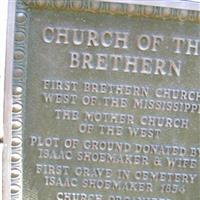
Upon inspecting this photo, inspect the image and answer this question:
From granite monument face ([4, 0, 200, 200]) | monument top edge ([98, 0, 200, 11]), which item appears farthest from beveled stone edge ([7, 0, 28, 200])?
monument top edge ([98, 0, 200, 11])

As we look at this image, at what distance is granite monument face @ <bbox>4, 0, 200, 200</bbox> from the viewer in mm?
2094

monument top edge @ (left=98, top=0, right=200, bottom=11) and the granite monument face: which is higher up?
monument top edge @ (left=98, top=0, right=200, bottom=11)

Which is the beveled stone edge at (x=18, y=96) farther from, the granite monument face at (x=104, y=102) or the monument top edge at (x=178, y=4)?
the monument top edge at (x=178, y=4)

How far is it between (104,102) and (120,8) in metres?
0.39

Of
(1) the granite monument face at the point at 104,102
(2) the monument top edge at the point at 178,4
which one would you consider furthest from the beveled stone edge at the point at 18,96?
(2) the monument top edge at the point at 178,4

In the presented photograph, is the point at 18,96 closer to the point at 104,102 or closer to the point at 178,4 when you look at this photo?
the point at 104,102

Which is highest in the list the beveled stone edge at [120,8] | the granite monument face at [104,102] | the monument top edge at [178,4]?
the monument top edge at [178,4]

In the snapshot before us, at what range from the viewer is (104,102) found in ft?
7.02

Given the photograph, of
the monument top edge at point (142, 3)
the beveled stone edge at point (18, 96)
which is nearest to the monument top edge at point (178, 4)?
the monument top edge at point (142, 3)

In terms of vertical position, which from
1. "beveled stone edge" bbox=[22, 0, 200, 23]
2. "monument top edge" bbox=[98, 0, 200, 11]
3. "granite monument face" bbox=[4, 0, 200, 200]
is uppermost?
"monument top edge" bbox=[98, 0, 200, 11]

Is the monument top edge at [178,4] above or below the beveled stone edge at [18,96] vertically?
above

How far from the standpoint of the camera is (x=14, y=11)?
206 centimetres

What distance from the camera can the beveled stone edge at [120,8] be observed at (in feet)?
6.79

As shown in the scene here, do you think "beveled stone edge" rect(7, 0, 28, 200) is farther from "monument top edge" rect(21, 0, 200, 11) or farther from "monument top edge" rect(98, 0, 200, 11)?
"monument top edge" rect(98, 0, 200, 11)
